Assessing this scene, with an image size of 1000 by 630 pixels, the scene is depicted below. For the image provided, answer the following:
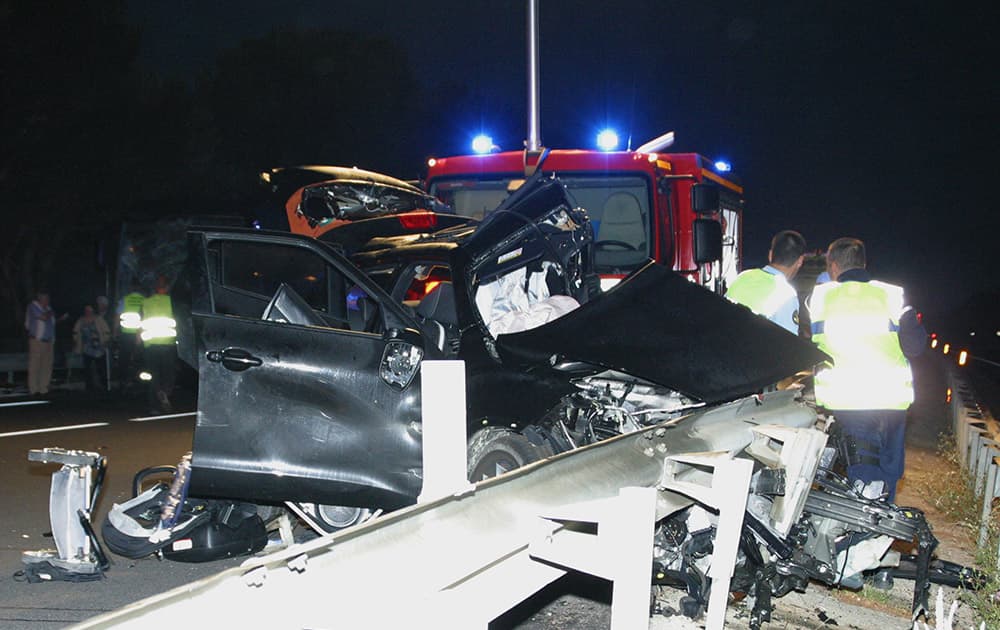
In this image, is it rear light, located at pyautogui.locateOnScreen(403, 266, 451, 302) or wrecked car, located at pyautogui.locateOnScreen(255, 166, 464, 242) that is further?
wrecked car, located at pyautogui.locateOnScreen(255, 166, 464, 242)

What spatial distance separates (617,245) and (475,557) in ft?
21.7

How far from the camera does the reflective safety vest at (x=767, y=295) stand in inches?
253

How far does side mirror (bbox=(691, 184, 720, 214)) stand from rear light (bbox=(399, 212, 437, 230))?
103 inches

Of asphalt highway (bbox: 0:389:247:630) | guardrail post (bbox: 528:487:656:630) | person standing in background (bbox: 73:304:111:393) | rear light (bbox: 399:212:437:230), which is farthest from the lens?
person standing in background (bbox: 73:304:111:393)

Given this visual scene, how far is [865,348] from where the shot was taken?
5.85 m

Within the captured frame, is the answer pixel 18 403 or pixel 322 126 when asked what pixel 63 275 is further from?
pixel 18 403

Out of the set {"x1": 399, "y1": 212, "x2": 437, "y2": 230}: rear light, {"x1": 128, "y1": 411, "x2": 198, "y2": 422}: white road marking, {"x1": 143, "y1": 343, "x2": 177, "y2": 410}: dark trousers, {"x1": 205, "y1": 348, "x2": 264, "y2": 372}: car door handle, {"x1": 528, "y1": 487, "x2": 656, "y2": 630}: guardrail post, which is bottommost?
{"x1": 128, "y1": 411, "x2": 198, "y2": 422}: white road marking

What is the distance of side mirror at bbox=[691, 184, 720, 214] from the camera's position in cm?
860

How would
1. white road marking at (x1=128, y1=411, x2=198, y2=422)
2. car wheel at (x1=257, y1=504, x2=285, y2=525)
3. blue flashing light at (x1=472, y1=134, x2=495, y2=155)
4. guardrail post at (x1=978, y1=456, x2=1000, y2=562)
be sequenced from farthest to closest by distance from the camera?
white road marking at (x1=128, y1=411, x2=198, y2=422) → blue flashing light at (x1=472, y1=134, x2=495, y2=155) → guardrail post at (x1=978, y1=456, x2=1000, y2=562) → car wheel at (x1=257, y1=504, x2=285, y2=525)

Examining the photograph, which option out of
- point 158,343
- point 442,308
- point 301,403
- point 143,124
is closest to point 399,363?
point 301,403

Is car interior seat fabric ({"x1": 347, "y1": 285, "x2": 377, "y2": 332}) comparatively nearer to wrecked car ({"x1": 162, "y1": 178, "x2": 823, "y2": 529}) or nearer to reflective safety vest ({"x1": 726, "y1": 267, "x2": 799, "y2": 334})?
wrecked car ({"x1": 162, "y1": 178, "x2": 823, "y2": 529})

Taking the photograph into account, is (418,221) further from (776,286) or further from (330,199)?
(776,286)

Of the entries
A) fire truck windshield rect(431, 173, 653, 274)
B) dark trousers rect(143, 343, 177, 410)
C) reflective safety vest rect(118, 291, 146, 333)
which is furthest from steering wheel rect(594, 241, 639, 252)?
reflective safety vest rect(118, 291, 146, 333)

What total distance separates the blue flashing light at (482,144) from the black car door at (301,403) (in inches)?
211
